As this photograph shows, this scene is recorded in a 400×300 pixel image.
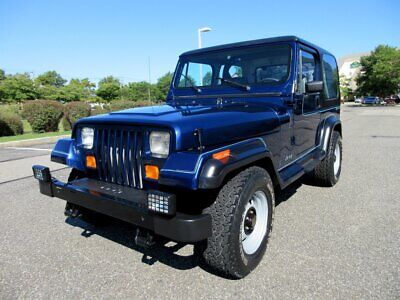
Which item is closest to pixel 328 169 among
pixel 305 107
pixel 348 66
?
pixel 305 107

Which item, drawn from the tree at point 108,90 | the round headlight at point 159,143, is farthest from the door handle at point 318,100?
Answer: the tree at point 108,90

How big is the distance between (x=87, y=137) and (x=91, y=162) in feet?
0.76

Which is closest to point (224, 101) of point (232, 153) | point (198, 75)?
point (198, 75)

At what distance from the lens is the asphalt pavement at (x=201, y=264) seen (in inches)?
92.4

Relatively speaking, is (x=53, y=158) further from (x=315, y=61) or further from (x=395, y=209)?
(x=395, y=209)

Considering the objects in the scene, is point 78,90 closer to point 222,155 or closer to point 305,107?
point 305,107

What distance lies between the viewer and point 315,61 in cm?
426

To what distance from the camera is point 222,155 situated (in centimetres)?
219

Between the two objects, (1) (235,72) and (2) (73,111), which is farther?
(2) (73,111)

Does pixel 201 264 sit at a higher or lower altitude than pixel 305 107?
lower

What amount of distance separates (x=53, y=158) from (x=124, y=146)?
111 cm

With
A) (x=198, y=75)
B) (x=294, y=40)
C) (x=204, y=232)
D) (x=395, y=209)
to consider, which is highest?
(x=294, y=40)

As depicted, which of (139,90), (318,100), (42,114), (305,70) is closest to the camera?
(305,70)

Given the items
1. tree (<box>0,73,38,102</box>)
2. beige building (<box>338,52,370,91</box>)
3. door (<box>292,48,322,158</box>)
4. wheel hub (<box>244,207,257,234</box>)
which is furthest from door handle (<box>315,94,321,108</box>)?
beige building (<box>338,52,370,91</box>)
